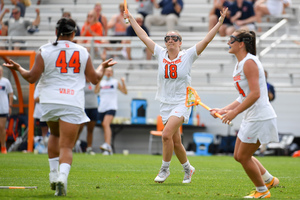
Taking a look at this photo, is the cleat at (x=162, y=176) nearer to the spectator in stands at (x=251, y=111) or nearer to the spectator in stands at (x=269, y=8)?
the spectator in stands at (x=251, y=111)

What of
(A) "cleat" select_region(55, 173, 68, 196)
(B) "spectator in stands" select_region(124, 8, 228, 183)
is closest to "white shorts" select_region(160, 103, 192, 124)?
(B) "spectator in stands" select_region(124, 8, 228, 183)

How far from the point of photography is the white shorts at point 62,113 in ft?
19.5

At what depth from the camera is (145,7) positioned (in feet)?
68.2

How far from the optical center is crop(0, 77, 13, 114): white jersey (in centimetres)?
1543

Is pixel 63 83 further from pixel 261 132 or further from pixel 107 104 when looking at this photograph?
pixel 107 104

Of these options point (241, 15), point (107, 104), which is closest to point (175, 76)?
point (107, 104)

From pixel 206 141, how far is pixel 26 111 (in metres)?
5.67

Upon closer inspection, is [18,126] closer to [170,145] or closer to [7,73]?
[7,73]

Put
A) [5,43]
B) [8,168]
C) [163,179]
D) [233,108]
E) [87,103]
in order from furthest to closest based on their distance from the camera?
1. [5,43]
2. [87,103]
3. [8,168]
4. [163,179]
5. [233,108]

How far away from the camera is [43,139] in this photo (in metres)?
15.9

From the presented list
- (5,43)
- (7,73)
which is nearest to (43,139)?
(7,73)

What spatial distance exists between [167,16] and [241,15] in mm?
2888

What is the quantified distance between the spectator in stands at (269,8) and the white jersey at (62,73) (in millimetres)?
15396

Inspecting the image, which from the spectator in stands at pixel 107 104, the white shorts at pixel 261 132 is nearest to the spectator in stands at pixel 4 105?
the spectator in stands at pixel 107 104
